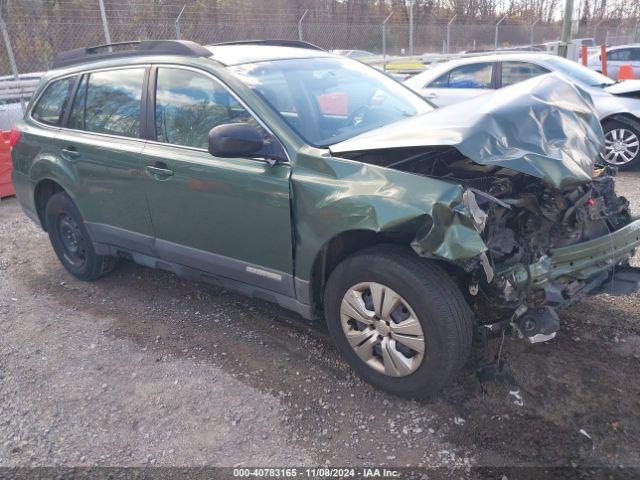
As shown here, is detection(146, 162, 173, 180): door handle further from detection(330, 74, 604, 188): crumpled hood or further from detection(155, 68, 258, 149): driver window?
detection(330, 74, 604, 188): crumpled hood

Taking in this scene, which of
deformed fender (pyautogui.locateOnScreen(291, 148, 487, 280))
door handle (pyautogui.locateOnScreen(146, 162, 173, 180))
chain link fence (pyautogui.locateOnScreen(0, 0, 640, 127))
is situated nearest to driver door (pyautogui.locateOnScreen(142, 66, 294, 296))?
door handle (pyautogui.locateOnScreen(146, 162, 173, 180))

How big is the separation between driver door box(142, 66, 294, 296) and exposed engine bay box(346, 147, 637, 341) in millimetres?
654

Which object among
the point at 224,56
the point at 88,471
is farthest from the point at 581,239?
the point at 88,471

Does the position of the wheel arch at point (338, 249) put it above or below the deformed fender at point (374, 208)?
below

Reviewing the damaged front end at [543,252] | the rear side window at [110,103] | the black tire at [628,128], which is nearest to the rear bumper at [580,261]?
the damaged front end at [543,252]

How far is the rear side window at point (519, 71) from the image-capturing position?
7.85 metres

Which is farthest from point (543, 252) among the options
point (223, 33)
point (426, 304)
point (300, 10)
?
point (300, 10)

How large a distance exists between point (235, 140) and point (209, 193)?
59cm

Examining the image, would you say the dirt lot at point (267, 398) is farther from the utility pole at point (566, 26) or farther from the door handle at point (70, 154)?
the utility pole at point (566, 26)

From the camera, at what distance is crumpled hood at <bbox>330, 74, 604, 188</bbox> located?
273cm

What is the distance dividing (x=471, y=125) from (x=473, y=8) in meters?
35.0

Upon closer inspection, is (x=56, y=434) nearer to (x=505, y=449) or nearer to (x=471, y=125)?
(x=505, y=449)

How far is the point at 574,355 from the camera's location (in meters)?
3.31

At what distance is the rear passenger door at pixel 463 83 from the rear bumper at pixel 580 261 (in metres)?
5.45
